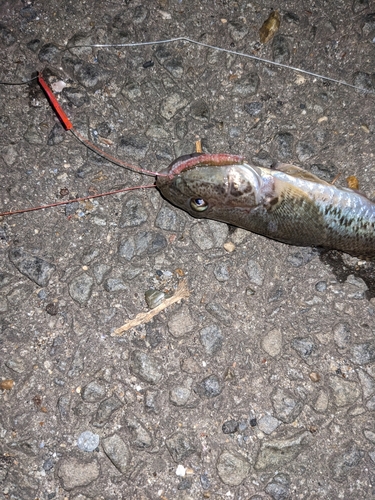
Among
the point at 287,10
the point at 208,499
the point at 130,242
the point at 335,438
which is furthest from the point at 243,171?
the point at 208,499

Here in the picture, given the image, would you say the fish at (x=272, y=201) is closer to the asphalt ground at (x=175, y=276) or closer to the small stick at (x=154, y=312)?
the asphalt ground at (x=175, y=276)

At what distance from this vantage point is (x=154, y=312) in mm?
3646

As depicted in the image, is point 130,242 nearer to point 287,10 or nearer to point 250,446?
point 250,446

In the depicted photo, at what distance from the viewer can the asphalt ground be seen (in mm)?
3416

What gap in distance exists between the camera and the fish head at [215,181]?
334 cm

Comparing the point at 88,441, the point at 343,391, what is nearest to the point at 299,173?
the point at 343,391

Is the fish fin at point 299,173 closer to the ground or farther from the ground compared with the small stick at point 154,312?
farther from the ground

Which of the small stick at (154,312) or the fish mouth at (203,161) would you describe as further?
the small stick at (154,312)

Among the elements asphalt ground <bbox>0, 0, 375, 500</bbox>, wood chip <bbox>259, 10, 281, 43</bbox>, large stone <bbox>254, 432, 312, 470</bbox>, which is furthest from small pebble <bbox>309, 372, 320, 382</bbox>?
wood chip <bbox>259, 10, 281, 43</bbox>

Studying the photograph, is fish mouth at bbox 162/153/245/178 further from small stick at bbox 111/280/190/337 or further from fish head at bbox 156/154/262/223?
small stick at bbox 111/280/190/337

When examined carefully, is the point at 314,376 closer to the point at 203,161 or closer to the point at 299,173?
the point at 299,173

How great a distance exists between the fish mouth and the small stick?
900 millimetres

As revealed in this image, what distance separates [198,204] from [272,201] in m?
0.54

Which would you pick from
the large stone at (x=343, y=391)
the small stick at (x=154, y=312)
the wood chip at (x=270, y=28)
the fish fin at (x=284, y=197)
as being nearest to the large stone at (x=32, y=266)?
the small stick at (x=154, y=312)
